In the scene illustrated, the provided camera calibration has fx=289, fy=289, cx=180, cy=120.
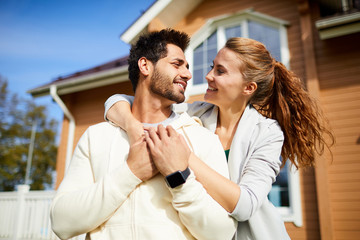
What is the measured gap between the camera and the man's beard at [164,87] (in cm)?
210

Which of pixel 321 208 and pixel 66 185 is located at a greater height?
pixel 66 185

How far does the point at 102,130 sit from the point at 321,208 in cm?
426

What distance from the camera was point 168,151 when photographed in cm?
155

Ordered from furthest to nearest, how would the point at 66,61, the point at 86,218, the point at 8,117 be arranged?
the point at 66,61 < the point at 8,117 < the point at 86,218

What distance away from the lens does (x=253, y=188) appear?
1709mm

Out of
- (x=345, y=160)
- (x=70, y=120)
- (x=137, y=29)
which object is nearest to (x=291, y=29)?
(x=345, y=160)

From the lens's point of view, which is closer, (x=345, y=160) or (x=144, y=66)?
(x=144, y=66)

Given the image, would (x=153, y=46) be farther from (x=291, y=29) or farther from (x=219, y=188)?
(x=291, y=29)

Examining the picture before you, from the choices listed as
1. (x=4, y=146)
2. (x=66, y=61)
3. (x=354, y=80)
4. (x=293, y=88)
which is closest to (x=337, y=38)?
(x=354, y=80)

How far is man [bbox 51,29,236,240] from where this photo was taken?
1.51m

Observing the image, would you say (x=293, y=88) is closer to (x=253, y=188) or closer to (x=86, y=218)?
(x=253, y=188)

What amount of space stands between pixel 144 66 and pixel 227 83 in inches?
27.3

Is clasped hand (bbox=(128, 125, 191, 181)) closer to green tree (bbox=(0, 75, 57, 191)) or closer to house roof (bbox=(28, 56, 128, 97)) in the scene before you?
house roof (bbox=(28, 56, 128, 97))

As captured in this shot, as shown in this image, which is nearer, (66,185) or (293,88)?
(66,185)
